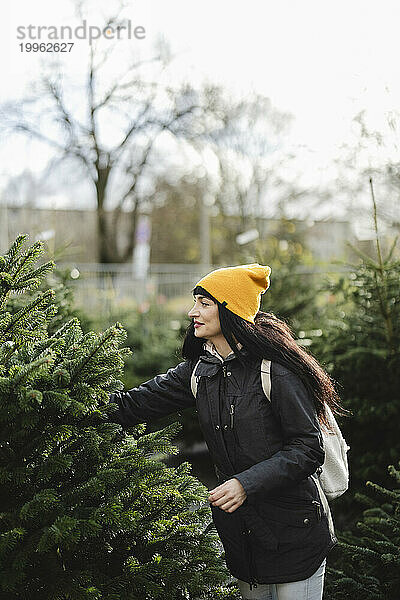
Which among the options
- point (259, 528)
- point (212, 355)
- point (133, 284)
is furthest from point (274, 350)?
point (133, 284)

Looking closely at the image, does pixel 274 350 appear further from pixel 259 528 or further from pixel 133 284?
pixel 133 284

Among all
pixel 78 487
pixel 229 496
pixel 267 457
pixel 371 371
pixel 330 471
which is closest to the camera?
pixel 78 487

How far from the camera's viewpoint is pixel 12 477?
2.05m

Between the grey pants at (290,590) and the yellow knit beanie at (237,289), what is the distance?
3.18ft

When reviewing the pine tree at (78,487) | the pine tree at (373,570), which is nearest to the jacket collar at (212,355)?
the pine tree at (78,487)

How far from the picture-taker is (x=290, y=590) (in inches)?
97.2

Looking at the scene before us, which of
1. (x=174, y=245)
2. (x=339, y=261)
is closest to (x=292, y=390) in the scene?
(x=339, y=261)

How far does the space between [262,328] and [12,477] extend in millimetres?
1059

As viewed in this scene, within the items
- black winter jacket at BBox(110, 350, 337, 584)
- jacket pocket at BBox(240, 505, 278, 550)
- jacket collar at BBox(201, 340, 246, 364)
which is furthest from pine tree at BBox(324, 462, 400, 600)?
jacket collar at BBox(201, 340, 246, 364)

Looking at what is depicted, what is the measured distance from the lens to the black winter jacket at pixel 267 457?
2.36 metres

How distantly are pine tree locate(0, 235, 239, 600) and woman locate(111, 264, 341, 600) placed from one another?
0.47ft

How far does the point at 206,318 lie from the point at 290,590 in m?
1.04

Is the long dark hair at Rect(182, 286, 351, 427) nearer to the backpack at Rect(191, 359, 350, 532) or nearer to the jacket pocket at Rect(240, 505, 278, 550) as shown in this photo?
the backpack at Rect(191, 359, 350, 532)

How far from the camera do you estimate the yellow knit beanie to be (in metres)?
2.58
